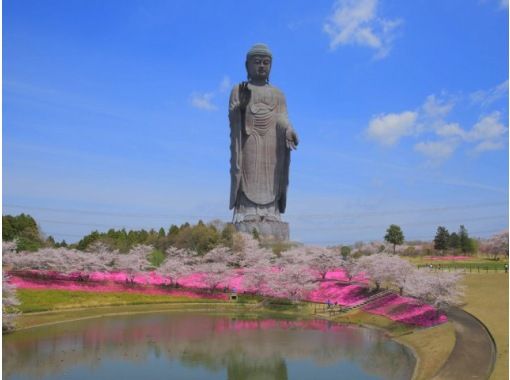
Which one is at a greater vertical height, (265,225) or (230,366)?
(265,225)

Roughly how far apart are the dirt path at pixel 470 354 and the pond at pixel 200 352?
6.94 ft

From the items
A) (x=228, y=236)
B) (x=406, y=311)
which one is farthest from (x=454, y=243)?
(x=406, y=311)

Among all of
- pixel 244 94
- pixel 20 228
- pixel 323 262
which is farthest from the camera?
pixel 20 228

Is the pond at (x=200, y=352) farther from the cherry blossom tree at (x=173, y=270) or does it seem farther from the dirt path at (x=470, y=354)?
the cherry blossom tree at (x=173, y=270)

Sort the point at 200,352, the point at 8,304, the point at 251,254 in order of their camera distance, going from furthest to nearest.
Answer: the point at 251,254 → the point at 8,304 → the point at 200,352

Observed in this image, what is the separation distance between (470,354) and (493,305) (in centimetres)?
1067

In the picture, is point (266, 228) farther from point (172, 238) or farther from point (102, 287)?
point (102, 287)

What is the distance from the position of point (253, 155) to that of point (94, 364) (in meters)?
45.2

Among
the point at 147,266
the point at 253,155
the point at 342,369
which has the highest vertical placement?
the point at 253,155

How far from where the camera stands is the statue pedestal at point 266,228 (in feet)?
209

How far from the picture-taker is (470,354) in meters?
22.2

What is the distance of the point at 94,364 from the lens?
23.0 metres

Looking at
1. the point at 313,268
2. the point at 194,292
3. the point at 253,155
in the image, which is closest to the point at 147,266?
the point at 194,292

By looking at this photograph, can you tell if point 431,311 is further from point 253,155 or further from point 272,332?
point 253,155
